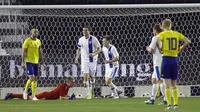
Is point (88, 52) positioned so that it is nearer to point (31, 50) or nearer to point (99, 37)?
point (31, 50)

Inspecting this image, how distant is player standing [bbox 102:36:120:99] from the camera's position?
1844 cm

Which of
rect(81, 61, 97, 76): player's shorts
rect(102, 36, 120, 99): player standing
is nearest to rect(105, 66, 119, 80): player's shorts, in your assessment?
rect(102, 36, 120, 99): player standing

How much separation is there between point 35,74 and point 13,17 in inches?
152

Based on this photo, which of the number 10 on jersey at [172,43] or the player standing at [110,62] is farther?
the player standing at [110,62]

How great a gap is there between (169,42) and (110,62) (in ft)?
22.0

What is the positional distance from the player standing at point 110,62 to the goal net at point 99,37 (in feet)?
4.16

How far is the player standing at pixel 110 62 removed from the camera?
18.4 metres

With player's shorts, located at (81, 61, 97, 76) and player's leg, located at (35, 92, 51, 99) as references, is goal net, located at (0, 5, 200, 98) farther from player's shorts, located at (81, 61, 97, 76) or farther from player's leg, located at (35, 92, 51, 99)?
player's leg, located at (35, 92, 51, 99)

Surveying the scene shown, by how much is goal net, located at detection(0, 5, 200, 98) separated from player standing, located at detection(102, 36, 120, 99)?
49.9 inches

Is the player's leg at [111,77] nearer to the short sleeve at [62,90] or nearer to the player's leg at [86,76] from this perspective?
the player's leg at [86,76]

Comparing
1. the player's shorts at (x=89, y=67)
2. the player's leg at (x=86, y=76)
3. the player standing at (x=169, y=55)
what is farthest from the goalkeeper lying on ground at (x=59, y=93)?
the player standing at (x=169, y=55)

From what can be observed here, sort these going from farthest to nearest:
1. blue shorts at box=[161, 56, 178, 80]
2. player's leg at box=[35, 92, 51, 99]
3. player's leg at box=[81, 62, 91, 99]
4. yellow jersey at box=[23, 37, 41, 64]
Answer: player's leg at box=[81, 62, 91, 99]
player's leg at box=[35, 92, 51, 99]
yellow jersey at box=[23, 37, 41, 64]
blue shorts at box=[161, 56, 178, 80]

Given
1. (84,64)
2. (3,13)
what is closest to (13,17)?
(3,13)

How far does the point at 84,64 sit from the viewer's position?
59.3 feet
